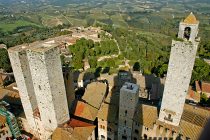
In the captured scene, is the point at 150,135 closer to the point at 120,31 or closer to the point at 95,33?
the point at 95,33

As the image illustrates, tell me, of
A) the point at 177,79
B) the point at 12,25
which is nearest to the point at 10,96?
the point at 177,79

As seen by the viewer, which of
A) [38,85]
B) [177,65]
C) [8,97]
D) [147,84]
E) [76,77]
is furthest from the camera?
[76,77]

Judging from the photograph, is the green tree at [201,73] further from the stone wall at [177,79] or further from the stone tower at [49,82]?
the stone tower at [49,82]

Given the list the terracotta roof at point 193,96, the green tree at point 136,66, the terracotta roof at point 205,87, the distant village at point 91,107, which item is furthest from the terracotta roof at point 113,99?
the green tree at point 136,66

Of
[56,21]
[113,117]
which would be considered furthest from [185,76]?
[56,21]

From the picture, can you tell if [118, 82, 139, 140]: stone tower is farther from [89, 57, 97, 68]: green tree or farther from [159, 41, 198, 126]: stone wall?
[89, 57, 97, 68]: green tree

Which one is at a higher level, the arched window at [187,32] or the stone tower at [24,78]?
the arched window at [187,32]

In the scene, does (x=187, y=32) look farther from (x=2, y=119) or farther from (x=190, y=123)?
(x=2, y=119)
